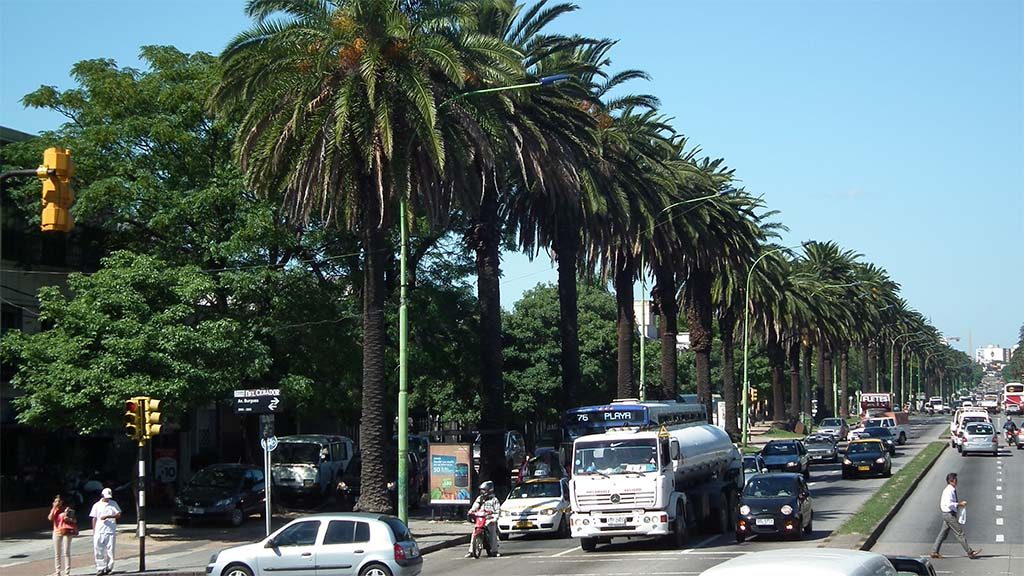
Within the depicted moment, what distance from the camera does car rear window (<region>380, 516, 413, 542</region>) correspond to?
2148 centimetres

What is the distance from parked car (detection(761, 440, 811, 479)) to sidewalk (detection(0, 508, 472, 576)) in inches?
719

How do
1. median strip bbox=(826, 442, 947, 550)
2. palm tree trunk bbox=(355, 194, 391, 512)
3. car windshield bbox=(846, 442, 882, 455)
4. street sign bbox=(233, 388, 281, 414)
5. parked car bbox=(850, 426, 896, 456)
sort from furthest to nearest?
parked car bbox=(850, 426, 896, 456), car windshield bbox=(846, 442, 882, 455), palm tree trunk bbox=(355, 194, 391, 512), street sign bbox=(233, 388, 281, 414), median strip bbox=(826, 442, 947, 550)

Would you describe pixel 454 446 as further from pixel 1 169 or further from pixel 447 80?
pixel 1 169

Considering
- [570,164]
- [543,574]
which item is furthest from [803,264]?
[543,574]

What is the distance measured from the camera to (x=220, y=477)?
119 feet

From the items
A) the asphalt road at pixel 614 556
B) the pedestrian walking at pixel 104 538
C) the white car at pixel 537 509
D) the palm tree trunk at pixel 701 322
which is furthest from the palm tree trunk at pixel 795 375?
the pedestrian walking at pixel 104 538

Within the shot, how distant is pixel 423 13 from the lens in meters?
30.8

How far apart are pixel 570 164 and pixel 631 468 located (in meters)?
13.0

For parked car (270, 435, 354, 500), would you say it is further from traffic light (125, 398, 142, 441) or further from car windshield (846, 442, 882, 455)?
car windshield (846, 442, 882, 455)

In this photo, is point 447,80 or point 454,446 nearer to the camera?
point 447,80

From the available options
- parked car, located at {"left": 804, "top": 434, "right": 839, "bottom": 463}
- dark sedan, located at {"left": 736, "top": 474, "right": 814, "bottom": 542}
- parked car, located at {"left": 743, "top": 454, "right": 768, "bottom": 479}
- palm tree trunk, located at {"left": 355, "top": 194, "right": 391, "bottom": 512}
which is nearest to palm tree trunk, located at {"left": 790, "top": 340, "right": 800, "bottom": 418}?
Result: parked car, located at {"left": 804, "top": 434, "right": 839, "bottom": 463}

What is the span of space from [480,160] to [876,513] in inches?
616

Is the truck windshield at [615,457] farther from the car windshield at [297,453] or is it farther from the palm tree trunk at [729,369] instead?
the palm tree trunk at [729,369]

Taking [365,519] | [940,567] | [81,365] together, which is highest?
[81,365]
